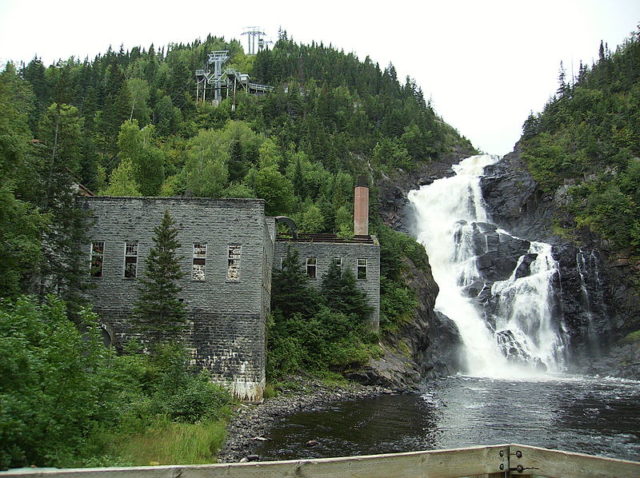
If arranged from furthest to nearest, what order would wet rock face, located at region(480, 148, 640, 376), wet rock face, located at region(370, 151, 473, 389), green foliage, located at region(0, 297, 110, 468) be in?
1. wet rock face, located at region(480, 148, 640, 376)
2. wet rock face, located at region(370, 151, 473, 389)
3. green foliage, located at region(0, 297, 110, 468)

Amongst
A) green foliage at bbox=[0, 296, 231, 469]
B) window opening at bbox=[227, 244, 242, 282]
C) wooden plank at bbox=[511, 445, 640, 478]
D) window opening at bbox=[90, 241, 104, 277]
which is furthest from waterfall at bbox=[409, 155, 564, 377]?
wooden plank at bbox=[511, 445, 640, 478]

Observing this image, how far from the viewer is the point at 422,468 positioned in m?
5.29

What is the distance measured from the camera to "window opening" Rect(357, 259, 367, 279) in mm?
38812

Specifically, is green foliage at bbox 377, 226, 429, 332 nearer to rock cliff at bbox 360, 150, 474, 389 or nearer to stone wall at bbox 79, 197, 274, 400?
rock cliff at bbox 360, 150, 474, 389

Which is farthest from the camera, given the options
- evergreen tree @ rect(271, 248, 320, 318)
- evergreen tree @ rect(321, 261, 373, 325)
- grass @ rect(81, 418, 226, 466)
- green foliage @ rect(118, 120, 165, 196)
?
green foliage @ rect(118, 120, 165, 196)

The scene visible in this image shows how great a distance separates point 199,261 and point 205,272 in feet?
2.06

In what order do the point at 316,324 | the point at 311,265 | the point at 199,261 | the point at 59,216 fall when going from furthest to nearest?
the point at 311,265 < the point at 316,324 < the point at 199,261 < the point at 59,216

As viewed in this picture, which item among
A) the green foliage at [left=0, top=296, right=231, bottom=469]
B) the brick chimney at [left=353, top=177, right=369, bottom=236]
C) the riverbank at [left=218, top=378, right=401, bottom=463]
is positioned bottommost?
the riverbank at [left=218, top=378, right=401, bottom=463]

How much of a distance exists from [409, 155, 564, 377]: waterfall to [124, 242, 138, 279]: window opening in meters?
26.8

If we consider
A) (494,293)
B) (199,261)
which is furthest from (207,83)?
(199,261)

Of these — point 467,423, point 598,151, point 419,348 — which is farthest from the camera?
point 598,151

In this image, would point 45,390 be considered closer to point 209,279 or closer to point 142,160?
point 209,279

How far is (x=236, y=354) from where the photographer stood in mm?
26219

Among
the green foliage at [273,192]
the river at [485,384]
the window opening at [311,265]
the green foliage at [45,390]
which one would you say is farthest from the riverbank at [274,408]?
the green foliage at [273,192]
